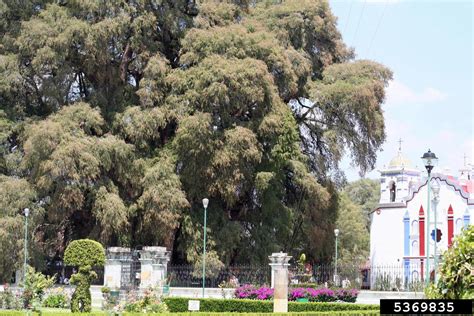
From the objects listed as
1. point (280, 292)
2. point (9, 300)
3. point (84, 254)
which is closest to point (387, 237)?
point (280, 292)

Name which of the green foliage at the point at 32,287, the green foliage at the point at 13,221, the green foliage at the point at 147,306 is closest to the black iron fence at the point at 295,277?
the green foliage at the point at 13,221

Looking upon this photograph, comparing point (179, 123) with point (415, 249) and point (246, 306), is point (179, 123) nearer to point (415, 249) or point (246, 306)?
point (246, 306)

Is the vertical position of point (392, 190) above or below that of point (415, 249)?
above

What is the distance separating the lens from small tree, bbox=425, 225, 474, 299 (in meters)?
11.6

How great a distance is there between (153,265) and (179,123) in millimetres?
7151

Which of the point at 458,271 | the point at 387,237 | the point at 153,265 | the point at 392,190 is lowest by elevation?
the point at 458,271

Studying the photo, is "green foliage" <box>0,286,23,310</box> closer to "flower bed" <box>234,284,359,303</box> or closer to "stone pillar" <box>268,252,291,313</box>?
"flower bed" <box>234,284,359,303</box>

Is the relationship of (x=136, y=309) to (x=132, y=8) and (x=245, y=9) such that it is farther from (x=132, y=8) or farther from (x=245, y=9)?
(x=245, y=9)

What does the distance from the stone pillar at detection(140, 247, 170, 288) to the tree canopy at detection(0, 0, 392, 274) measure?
3590mm

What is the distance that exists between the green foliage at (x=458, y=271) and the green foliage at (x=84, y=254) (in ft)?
35.1

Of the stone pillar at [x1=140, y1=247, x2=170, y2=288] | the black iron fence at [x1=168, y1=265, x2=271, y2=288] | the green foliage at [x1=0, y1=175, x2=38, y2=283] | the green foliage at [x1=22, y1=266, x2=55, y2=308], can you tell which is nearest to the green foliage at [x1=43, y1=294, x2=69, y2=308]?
the green foliage at [x1=22, y1=266, x2=55, y2=308]

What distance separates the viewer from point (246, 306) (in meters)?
24.3

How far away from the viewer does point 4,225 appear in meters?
31.7

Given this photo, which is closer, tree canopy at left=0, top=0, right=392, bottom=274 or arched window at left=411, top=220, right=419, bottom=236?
tree canopy at left=0, top=0, right=392, bottom=274
